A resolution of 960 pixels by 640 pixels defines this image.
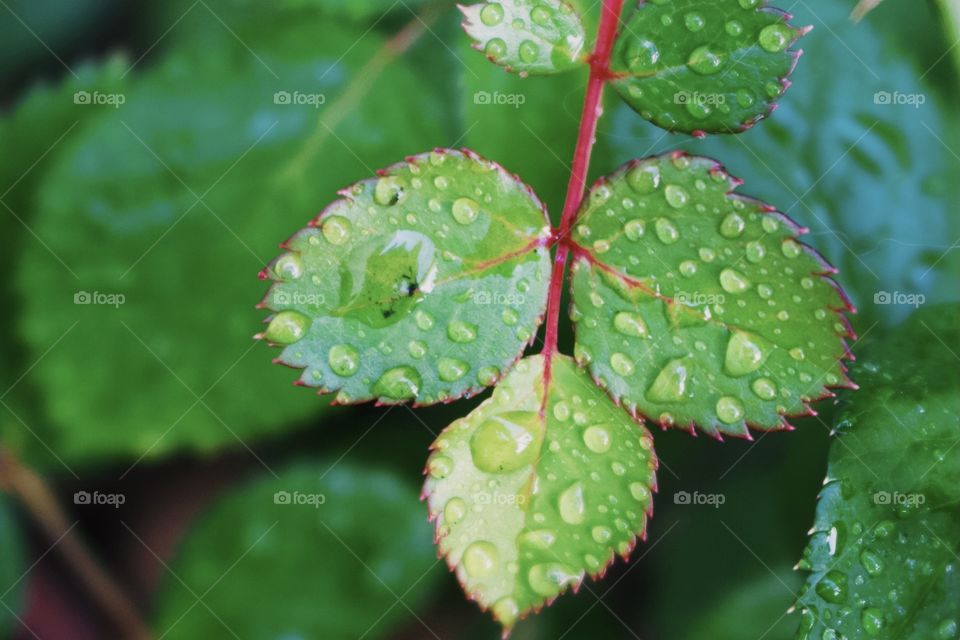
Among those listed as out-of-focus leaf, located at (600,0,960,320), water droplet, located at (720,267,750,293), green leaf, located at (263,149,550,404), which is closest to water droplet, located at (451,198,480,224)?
green leaf, located at (263,149,550,404)

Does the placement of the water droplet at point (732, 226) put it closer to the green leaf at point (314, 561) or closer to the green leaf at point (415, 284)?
the green leaf at point (415, 284)

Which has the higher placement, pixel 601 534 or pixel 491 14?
pixel 491 14

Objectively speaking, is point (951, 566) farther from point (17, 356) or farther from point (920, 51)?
point (17, 356)

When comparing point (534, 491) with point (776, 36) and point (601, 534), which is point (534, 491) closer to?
point (601, 534)

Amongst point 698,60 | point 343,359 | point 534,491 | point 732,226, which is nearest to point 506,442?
point 534,491

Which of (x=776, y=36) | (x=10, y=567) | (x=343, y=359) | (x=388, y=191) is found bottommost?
(x=10, y=567)

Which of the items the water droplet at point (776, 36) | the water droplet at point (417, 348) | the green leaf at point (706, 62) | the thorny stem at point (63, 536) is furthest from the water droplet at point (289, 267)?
the thorny stem at point (63, 536)

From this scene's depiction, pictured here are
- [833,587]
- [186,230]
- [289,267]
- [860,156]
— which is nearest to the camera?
[289,267]
